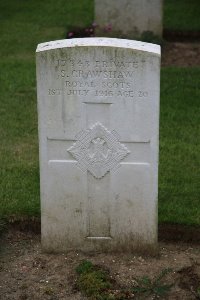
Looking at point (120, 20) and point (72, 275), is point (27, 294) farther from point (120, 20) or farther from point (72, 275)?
point (120, 20)

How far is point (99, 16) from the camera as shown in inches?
480

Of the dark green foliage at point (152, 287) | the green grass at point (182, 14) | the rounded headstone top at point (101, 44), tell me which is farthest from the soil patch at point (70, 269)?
the green grass at point (182, 14)

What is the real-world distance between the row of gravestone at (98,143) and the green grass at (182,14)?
316 inches

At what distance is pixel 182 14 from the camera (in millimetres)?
14102

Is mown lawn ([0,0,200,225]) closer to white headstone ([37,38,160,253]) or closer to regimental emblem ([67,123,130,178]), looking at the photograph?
white headstone ([37,38,160,253])

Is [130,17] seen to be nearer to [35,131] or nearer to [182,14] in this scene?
[182,14]

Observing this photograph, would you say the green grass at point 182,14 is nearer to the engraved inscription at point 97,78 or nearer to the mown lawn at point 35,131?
the mown lawn at point 35,131

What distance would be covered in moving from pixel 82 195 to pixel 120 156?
421 mm

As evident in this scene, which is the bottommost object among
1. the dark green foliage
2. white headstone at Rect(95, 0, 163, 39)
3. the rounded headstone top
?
the dark green foliage

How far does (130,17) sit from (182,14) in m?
2.43

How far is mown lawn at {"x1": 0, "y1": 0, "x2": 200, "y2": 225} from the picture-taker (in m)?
6.47

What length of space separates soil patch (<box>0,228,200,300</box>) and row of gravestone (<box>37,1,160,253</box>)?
0.32ft

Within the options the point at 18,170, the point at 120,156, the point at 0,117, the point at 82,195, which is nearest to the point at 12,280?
the point at 82,195

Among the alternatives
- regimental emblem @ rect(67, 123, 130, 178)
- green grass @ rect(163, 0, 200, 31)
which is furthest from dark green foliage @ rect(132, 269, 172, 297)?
green grass @ rect(163, 0, 200, 31)
